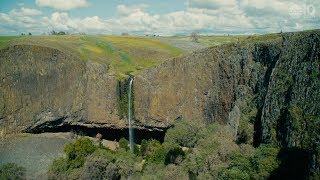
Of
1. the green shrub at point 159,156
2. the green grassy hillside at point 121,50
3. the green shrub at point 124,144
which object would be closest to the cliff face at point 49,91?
the green shrub at point 124,144

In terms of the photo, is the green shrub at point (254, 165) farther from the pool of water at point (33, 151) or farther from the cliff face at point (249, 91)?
the pool of water at point (33, 151)

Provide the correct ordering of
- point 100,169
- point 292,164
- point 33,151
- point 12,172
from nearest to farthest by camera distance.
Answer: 1. point 292,164
2. point 100,169
3. point 12,172
4. point 33,151

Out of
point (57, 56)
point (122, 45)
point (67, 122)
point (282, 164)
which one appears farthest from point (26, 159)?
point (122, 45)

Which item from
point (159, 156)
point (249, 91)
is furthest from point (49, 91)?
point (249, 91)

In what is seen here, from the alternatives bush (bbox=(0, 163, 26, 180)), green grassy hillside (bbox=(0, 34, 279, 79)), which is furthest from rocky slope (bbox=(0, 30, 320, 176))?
bush (bbox=(0, 163, 26, 180))

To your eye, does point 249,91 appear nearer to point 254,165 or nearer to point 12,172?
point 254,165
